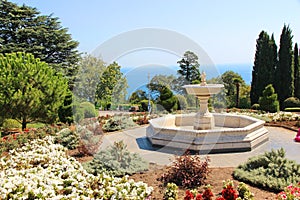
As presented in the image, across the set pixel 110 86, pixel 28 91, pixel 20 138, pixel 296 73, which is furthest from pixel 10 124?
pixel 296 73

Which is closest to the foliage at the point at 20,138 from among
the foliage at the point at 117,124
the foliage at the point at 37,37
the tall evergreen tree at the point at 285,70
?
the foliage at the point at 117,124

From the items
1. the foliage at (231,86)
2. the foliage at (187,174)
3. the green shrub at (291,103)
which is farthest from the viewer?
the foliage at (231,86)

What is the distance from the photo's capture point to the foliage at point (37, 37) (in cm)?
2397

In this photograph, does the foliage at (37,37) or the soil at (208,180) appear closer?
the soil at (208,180)

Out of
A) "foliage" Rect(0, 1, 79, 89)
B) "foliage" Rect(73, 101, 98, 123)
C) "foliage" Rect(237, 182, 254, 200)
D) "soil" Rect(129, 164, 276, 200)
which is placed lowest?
"soil" Rect(129, 164, 276, 200)

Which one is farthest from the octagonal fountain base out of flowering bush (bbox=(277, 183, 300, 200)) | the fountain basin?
flowering bush (bbox=(277, 183, 300, 200))

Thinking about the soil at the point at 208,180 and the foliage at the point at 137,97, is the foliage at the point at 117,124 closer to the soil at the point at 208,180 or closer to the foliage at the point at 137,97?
the soil at the point at 208,180

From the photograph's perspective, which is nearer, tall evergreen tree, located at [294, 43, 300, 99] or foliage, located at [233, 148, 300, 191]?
foliage, located at [233, 148, 300, 191]

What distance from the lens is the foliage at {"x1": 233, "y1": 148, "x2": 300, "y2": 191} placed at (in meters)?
5.10

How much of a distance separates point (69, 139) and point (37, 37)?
1903 centimetres

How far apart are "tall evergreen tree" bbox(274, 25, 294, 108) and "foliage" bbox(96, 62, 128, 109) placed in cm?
1137

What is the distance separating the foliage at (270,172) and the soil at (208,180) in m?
0.16

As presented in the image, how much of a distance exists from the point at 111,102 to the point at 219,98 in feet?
27.8

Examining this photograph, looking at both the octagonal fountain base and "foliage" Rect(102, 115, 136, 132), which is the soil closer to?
the octagonal fountain base
